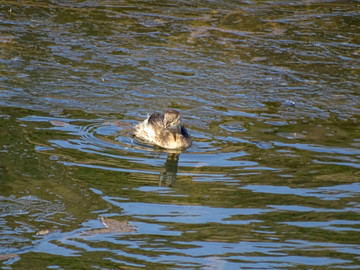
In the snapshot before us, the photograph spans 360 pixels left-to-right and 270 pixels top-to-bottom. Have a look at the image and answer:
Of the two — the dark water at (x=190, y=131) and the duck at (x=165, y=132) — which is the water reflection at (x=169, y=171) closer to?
the dark water at (x=190, y=131)

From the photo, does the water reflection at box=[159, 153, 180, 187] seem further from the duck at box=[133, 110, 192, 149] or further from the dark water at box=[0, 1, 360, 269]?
the duck at box=[133, 110, 192, 149]

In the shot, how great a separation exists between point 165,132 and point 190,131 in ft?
2.30

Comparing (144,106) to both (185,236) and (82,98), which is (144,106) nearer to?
(82,98)

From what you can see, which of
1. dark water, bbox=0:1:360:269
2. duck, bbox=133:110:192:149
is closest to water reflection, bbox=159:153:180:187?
dark water, bbox=0:1:360:269

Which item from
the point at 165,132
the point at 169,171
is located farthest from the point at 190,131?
the point at 169,171

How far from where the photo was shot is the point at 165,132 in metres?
10.1

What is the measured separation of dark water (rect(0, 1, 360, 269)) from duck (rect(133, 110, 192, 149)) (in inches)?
7.9

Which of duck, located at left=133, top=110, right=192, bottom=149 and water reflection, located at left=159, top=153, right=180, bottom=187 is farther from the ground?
duck, located at left=133, top=110, right=192, bottom=149

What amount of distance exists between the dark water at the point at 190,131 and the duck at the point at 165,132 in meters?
0.20

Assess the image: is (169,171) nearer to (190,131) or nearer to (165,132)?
(165,132)

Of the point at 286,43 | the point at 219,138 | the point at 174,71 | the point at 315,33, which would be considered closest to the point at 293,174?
the point at 219,138

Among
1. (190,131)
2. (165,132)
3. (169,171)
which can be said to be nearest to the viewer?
(169,171)

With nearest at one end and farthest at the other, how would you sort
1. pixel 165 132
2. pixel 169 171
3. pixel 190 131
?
pixel 169 171, pixel 165 132, pixel 190 131

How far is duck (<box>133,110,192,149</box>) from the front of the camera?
10.1 meters
